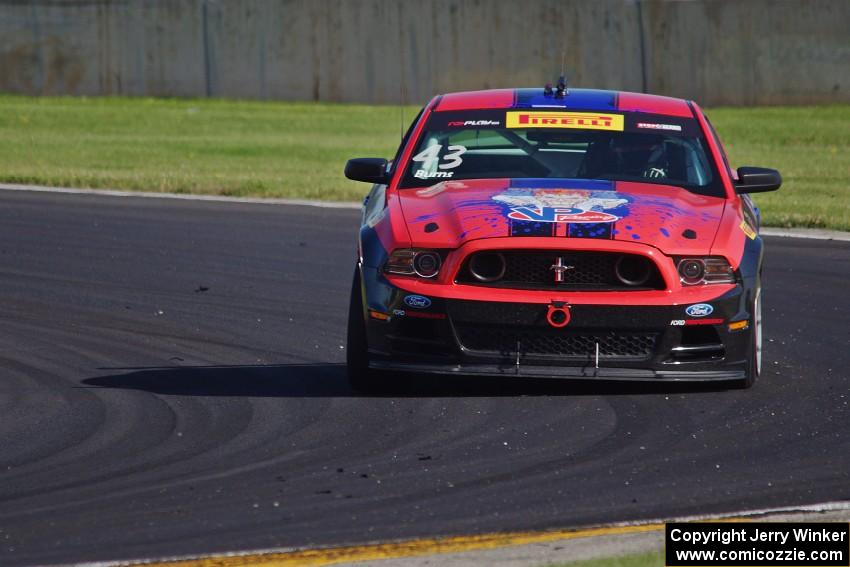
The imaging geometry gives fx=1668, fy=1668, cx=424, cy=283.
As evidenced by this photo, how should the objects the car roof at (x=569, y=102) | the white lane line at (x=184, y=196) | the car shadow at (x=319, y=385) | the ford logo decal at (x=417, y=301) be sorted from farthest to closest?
the white lane line at (x=184, y=196) < the car roof at (x=569, y=102) < the car shadow at (x=319, y=385) < the ford logo decal at (x=417, y=301)

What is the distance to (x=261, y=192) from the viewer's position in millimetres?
17953

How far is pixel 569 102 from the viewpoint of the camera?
9.20m

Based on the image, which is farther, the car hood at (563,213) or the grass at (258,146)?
the grass at (258,146)

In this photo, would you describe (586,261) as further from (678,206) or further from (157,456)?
(157,456)

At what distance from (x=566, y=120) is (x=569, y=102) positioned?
0.29 meters

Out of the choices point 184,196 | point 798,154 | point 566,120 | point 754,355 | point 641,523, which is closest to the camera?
point 641,523

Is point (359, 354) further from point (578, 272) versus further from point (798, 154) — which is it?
point (798, 154)

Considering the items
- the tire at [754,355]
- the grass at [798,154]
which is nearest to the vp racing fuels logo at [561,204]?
the tire at [754,355]

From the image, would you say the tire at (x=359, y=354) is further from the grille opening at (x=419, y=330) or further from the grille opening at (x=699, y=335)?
the grille opening at (x=699, y=335)

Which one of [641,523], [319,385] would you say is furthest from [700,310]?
[641,523]

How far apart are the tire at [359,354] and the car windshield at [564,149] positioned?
970mm

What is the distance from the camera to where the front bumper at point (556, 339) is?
24.5 ft

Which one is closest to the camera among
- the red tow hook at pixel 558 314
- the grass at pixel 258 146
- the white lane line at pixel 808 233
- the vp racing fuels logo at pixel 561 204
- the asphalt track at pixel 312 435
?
the asphalt track at pixel 312 435

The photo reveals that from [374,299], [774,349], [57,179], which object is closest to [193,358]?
[374,299]
